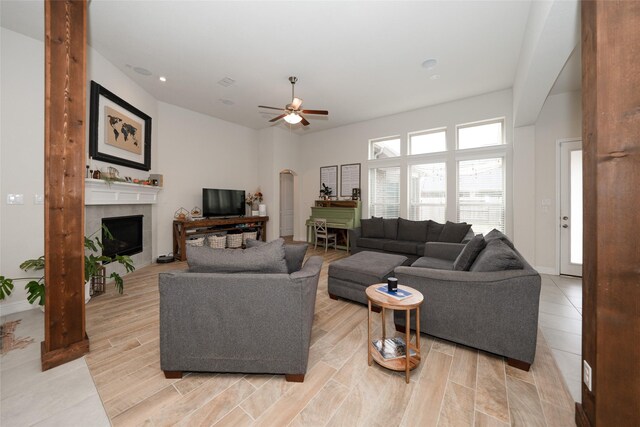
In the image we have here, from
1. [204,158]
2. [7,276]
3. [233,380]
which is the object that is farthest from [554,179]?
[7,276]

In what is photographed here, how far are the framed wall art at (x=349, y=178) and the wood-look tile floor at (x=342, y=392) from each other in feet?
15.5

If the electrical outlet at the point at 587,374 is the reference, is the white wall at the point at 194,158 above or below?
above

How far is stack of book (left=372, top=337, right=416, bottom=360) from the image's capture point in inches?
72.1

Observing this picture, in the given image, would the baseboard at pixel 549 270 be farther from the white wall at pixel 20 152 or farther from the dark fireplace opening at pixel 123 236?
the white wall at pixel 20 152

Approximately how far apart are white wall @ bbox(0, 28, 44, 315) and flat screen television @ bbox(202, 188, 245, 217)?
2.88m

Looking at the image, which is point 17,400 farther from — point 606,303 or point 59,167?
point 606,303

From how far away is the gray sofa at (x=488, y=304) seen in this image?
174 centimetres

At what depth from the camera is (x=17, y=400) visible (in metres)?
1.52

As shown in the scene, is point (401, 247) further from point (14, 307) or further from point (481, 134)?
point (14, 307)

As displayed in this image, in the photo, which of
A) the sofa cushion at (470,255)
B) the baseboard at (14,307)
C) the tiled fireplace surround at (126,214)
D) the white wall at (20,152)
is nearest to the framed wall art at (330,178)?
the tiled fireplace surround at (126,214)

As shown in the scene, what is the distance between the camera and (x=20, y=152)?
276 cm

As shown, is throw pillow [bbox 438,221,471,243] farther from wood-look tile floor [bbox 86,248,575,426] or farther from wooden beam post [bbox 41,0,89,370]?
wooden beam post [bbox 41,0,89,370]

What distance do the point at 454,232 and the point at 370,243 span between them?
1.56 metres

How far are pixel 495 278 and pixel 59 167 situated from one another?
3451mm
